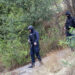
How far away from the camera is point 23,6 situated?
427 inches

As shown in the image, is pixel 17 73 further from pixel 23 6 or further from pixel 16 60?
pixel 23 6

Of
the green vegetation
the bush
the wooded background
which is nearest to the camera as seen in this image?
the bush

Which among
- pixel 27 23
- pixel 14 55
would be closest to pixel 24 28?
pixel 27 23

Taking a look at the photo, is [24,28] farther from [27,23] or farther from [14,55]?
[14,55]

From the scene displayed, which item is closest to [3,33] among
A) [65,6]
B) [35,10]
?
[35,10]

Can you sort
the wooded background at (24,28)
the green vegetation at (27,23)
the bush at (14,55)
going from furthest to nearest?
1. the green vegetation at (27,23)
2. the wooded background at (24,28)
3. the bush at (14,55)

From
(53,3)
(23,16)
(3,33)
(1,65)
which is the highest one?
(53,3)

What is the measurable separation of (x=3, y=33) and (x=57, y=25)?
372 centimetres

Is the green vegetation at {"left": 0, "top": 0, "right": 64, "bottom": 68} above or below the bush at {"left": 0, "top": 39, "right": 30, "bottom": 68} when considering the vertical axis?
above

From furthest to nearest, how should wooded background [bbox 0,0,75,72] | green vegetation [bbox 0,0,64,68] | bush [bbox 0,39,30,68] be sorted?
green vegetation [bbox 0,0,64,68]
wooded background [bbox 0,0,75,72]
bush [bbox 0,39,30,68]

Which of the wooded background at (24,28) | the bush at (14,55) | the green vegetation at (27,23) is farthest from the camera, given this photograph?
the green vegetation at (27,23)

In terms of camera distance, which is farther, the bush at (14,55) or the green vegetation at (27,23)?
the green vegetation at (27,23)

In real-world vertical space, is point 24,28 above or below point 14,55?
above

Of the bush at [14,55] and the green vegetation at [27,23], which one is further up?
the green vegetation at [27,23]
